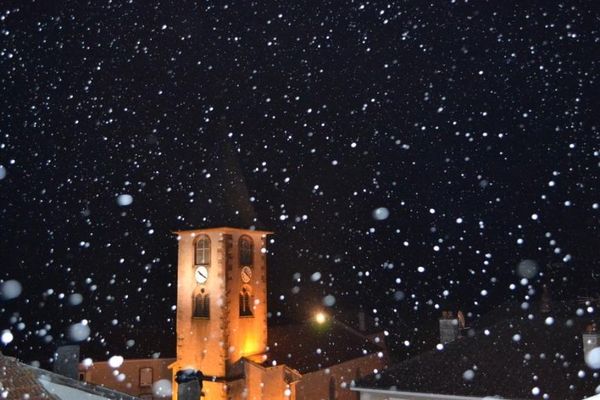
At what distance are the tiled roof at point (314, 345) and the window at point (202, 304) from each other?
3303 mm

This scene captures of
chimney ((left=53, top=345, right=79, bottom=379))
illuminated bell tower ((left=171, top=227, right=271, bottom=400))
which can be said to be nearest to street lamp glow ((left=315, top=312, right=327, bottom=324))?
illuminated bell tower ((left=171, top=227, right=271, bottom=400))

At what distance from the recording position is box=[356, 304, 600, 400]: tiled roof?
12.4m

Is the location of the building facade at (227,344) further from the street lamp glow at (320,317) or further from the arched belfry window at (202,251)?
the street lamp glow at (320,317)

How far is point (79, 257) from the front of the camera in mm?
33625

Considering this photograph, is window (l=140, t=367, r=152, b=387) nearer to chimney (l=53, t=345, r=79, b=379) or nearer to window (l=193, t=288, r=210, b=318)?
window (l=193, t=288, r=210, b=318)

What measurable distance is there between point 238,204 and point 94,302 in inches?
468

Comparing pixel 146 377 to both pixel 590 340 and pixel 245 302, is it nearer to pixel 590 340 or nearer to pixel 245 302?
pixel 245 302

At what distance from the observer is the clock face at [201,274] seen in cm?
2427

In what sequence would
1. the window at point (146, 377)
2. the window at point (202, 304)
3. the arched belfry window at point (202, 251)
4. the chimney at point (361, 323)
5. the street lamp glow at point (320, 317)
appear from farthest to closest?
the chimney at point (361, 323), the street lamp glow at point (320, 317), the window at point (146, 377), the arched belfry window at point (202, 251), the window at point (202, 304)

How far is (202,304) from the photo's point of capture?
79.9 feet

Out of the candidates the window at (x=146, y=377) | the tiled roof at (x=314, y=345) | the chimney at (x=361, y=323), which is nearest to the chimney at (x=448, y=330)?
the tiled roof at (x=314, y=345)

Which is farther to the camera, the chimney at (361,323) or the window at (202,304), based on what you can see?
the chimney at (361,323)

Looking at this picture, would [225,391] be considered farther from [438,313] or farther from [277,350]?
[438,313]

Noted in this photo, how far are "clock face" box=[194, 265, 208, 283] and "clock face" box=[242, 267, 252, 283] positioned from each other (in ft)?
5.53
